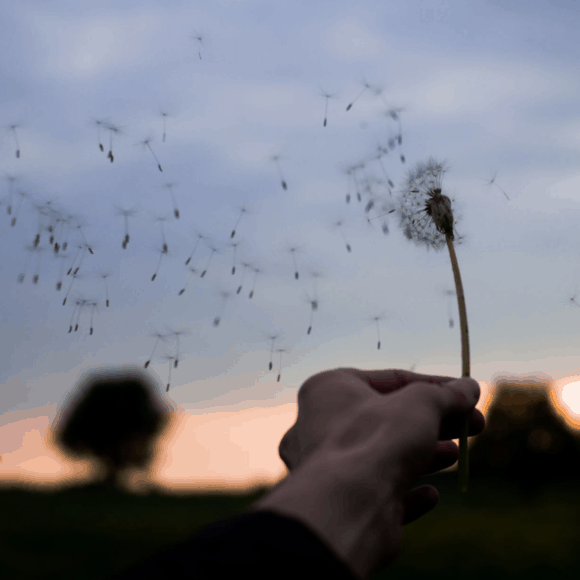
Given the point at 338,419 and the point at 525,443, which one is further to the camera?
the point at 525,443

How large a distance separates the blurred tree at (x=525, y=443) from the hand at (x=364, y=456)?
6586 centimetres

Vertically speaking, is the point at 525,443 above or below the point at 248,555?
below

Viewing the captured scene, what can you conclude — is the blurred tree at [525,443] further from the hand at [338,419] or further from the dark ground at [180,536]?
the hand at [338,419]

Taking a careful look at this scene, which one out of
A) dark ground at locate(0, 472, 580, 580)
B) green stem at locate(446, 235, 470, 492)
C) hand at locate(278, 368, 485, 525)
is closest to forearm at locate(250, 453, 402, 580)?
hand at locate(278, 368, 485, 525)

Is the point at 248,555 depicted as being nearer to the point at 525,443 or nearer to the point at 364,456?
the point at 364,456

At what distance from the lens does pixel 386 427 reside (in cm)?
319

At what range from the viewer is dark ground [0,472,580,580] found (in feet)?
117

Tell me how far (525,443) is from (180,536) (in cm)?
4548

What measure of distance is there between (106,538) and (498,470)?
165ft

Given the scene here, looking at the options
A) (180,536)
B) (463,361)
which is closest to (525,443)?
(180,536)

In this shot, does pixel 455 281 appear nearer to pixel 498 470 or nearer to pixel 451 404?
pixel 451 404

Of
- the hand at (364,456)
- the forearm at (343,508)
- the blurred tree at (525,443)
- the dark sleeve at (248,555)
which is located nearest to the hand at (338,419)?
the hand at (364,456)

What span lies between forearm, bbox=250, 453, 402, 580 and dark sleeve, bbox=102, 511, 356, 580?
102mm

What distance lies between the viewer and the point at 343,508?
106 inches
